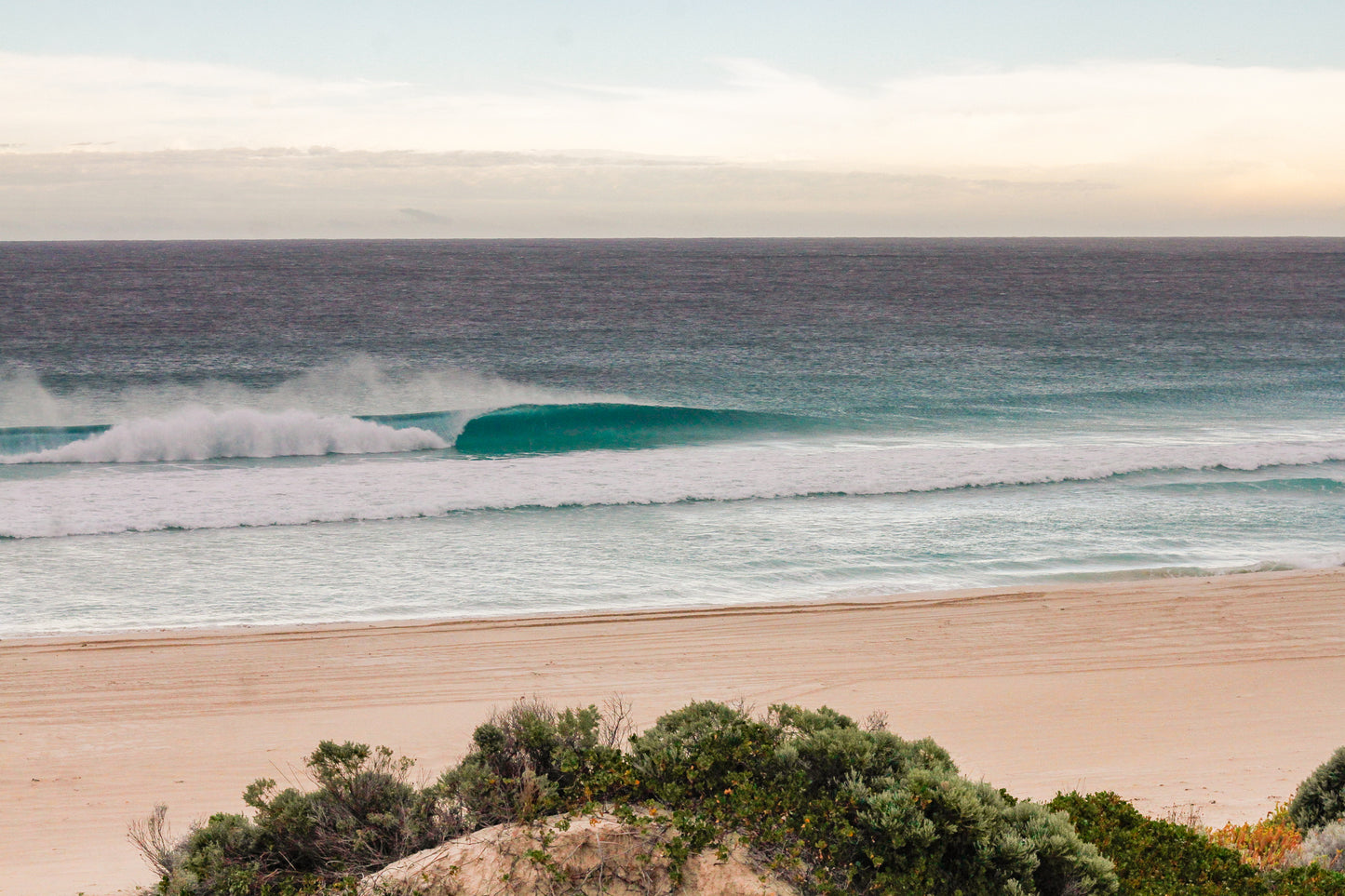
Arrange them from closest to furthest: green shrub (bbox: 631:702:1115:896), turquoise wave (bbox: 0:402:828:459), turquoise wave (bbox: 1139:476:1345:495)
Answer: green shrub (bbox: 631:702:1115:896), turquoise wave (bbox: 1139:476:1345:495), turquoise wave (bbox: 0:402:828:459)

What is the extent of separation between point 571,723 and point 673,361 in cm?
3468

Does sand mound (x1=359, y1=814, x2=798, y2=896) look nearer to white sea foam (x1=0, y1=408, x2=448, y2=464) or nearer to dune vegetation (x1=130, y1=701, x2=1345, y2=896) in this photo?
dune vegetation (x1=130, y1=701, x2=1345, y2=896)

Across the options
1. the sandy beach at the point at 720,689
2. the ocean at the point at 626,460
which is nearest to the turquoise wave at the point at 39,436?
the ocean at the point at 626,460

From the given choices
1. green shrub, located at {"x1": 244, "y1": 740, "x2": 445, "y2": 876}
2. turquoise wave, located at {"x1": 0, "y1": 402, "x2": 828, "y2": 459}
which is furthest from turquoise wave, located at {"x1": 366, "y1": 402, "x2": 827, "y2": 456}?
green shrub, located at {"x1": 244, "y1": 740, "x2": 445, "y2": 876}

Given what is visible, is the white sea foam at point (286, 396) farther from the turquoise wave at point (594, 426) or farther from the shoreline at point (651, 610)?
the shoreline at point (651, 610)

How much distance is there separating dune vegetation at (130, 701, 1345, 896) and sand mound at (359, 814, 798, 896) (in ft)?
0.08

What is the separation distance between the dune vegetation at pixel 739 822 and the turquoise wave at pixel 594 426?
1932cm

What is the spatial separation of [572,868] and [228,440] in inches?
837

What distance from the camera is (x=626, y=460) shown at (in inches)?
853

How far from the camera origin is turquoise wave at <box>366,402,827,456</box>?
25.0 metres

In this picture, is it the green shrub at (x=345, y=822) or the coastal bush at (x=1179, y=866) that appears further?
the coastal bush at (x=1179, y=866)

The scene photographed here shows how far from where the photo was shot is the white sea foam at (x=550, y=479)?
1597 cm

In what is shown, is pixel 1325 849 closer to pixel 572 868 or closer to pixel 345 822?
pixel 572 868

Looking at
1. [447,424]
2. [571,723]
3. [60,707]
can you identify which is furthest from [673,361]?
[571,723]
